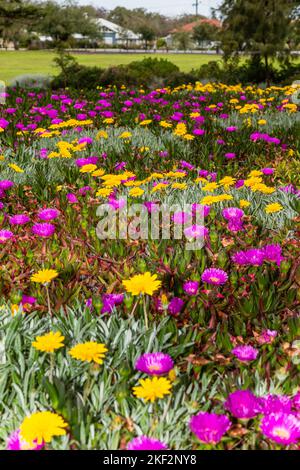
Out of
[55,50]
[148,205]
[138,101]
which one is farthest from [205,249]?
[55,50]

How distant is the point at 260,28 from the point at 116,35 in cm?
13200

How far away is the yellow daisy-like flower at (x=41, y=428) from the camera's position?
1367 mm

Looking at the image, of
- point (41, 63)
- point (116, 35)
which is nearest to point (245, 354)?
point (41, 63)

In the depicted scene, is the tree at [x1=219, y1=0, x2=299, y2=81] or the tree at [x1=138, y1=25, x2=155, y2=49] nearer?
the tree at [x1=219, y1=0, x2=299, y2=81]

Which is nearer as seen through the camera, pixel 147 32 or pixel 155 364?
pixel 155 364

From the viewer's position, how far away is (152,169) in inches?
201

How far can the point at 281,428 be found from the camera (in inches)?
58.2

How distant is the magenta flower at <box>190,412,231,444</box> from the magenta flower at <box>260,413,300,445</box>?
110mm

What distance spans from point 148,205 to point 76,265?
0.83 m

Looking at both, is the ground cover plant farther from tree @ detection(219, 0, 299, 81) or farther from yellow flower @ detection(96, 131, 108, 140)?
tree @ detection(219, 0, 299, 81)

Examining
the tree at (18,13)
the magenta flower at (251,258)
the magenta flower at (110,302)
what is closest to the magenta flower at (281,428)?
the magenta flower at (110,302)

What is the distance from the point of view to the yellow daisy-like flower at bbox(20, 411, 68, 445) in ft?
4.49

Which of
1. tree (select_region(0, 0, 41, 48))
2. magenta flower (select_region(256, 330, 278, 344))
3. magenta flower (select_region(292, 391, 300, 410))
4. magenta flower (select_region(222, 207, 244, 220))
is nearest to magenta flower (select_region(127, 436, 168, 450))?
magenta flower (select_region(292, 391, 300, 410))

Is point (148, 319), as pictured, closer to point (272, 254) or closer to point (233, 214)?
point (272, 254)
